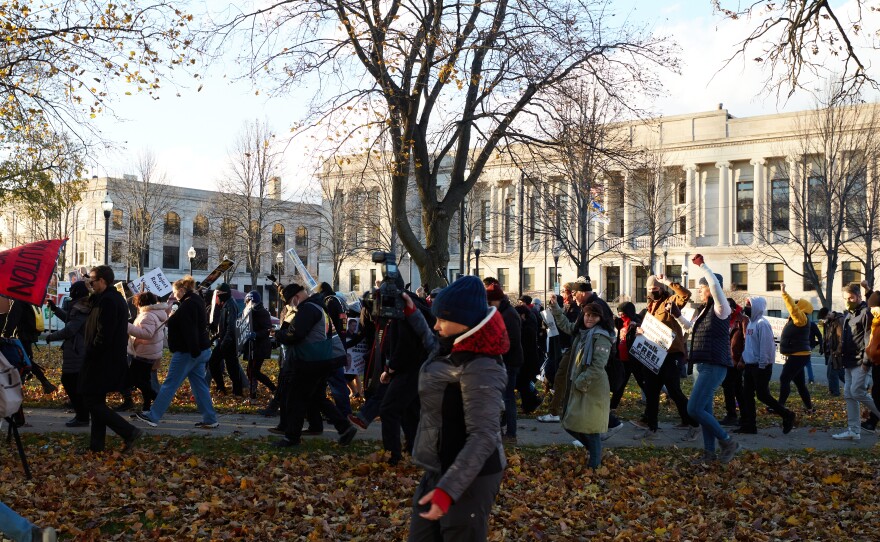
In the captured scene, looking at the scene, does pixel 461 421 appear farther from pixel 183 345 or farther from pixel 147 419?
pixel 147 419

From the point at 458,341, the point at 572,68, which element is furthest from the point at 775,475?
the point at 572,68

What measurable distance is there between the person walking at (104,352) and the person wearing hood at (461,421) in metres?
5.26

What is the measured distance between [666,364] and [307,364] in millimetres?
4498

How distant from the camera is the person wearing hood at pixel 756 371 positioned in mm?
11172

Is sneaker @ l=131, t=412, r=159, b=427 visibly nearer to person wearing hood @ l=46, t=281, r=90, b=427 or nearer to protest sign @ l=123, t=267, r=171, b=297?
person wearing hood @ l=46, t=281, r=90, b=427

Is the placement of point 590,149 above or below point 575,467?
above

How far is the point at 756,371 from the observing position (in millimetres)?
11469

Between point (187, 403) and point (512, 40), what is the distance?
26.8ft

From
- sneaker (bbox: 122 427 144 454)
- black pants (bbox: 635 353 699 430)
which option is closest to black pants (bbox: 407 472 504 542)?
sneaker (bbox: 122 427 144 454)

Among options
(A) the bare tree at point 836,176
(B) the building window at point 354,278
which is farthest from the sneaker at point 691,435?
(B) the building window at point 354,278

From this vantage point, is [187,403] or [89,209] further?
[89,209]

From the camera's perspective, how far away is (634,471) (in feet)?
27.3

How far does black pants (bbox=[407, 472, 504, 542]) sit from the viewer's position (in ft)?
12.1

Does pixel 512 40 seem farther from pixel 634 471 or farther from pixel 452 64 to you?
pixel 634 471
